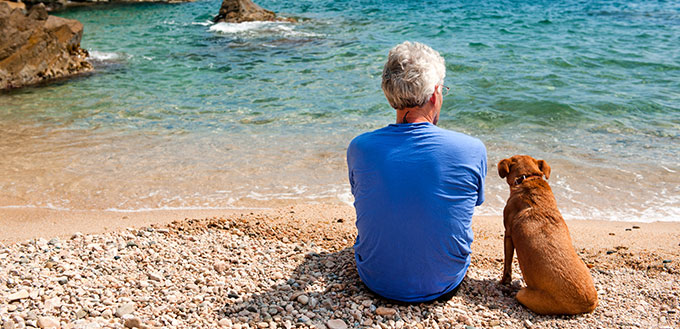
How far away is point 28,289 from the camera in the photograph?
10.6 feet

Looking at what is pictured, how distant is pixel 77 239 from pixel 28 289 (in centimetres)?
98

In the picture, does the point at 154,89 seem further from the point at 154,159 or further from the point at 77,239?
the point at 77,239

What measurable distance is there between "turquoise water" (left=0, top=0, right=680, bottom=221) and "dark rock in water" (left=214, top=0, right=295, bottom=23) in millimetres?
3683

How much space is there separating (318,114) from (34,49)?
28.3 feet

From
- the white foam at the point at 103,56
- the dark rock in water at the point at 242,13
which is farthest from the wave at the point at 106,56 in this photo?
the dark rock in water at the point at 242,13

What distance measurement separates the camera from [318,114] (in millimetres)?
9398

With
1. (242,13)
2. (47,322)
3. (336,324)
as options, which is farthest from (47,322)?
(242,13)

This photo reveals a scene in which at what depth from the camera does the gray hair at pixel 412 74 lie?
9.88 ft

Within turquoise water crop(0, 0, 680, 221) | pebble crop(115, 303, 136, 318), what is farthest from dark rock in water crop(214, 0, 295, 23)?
pebble crop(115, 303, 136, 318)

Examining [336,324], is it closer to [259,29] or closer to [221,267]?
[221,267]

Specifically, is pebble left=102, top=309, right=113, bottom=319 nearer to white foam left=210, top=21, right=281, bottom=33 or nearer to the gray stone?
the gray stone

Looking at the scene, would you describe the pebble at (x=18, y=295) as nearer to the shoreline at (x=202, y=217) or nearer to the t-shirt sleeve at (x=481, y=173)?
the shoreline at (x=202, y=217)

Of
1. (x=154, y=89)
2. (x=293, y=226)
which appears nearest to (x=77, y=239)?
(x=293, y=226)

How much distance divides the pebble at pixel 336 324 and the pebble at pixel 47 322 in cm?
158
